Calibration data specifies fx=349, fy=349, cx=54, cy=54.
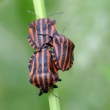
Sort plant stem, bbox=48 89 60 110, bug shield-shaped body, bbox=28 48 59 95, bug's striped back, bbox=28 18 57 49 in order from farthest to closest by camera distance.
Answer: bug's striped back, bbox=28 18 57 49, bug shield-shaped body, bbox=28 48 59 95, plant stem, bbox=48 89 60 110

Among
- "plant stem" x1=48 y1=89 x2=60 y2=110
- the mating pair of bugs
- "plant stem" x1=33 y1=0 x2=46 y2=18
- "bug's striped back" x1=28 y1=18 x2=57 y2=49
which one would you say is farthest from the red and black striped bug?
"plant stem" x1=33 y1=0 x2=46 y2=18

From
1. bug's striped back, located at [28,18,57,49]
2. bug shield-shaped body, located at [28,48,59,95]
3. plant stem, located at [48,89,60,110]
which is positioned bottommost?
plant stem, located at [48,89,60,110]

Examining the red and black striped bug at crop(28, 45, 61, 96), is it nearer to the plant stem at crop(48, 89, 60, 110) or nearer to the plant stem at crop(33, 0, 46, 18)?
the plant stem at crop(48, 89, 60, 110)

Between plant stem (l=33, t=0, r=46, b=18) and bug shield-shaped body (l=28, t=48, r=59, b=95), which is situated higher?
plant stem (l=33, t=0, r=46, b=18)
